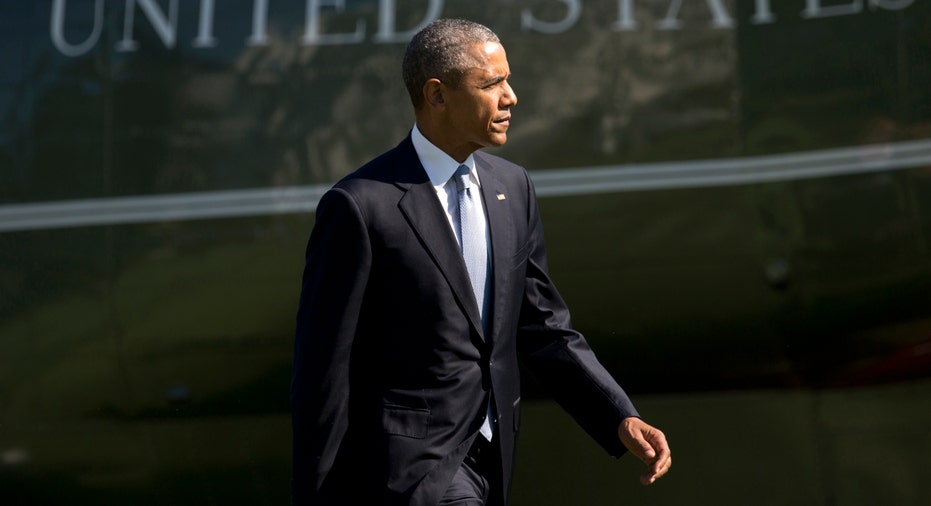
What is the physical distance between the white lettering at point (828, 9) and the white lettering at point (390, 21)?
110 centimetres

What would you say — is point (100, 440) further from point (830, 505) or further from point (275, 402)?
point (830, 505)

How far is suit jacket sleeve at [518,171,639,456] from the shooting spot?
2.30 m

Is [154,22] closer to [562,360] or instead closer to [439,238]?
[439,238]

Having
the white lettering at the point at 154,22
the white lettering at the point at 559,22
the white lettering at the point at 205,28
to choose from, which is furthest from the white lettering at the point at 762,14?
the white lettering at the point at 154,22

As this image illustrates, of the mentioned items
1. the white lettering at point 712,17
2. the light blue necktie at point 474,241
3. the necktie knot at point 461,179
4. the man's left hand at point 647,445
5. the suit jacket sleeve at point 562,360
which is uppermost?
the white lettering at point 712,17

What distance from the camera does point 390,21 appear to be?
3.53 m

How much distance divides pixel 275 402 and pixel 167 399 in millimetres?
356

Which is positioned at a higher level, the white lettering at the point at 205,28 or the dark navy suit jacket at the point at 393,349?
the white lettering at the point at 205,28

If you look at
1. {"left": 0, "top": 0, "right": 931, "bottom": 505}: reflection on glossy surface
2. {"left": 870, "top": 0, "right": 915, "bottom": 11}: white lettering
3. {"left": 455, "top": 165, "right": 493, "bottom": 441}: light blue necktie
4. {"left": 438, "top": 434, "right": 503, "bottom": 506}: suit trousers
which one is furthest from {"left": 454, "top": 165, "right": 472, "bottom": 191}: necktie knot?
{"left": 870, "top": 0, "right": 915, "bottom": 11}: white lettering

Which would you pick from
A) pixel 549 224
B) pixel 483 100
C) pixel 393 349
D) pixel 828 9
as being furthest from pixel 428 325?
pixel 828 9

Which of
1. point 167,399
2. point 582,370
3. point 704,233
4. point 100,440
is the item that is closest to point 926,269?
point 704,233

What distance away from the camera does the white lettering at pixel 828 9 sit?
10.7ft

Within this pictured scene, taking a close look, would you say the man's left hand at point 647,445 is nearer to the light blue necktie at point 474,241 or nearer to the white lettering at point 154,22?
the light blue necktie at point 474,241

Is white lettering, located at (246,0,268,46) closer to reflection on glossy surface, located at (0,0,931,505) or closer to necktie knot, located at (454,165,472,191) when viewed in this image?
reflection on glossy surface, located at (0,0,931,505)
